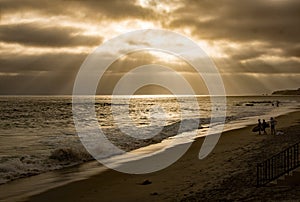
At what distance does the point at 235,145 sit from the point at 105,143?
437 inches

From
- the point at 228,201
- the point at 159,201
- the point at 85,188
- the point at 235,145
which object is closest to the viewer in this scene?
the point at 228,201

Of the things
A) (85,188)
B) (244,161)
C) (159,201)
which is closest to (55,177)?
(85,188)

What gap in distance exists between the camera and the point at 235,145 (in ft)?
87.6

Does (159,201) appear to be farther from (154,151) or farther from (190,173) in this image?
(154,151)

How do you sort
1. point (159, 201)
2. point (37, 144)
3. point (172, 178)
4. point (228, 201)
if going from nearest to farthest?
point (228, 201), point (159, 201), point (172, 178), point (37, 144)

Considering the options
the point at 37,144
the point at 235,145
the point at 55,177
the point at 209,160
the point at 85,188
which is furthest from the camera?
the point at 37,144

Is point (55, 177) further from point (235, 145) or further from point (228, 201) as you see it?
point (235, 145)

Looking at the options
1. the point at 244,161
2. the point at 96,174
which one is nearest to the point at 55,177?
the point at 96,174

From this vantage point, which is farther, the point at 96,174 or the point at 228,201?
the point at 96,174

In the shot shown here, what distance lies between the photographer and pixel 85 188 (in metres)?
15.4

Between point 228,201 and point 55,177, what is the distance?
10.1 metres

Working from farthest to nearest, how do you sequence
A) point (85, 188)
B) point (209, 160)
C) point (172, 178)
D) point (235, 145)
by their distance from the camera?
point (235, 145) → point (209, 160) → point (172, 178) → point (85, 188)

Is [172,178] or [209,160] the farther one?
[209,160]

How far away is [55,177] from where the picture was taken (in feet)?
60.2
